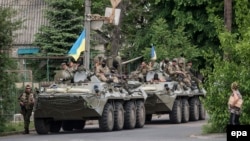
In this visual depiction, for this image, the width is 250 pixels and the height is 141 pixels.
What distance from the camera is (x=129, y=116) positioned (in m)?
28.1

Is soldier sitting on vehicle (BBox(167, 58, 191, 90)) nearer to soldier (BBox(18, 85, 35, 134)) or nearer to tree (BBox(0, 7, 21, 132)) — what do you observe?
soldier (BBox(18, 85, 35, 134))

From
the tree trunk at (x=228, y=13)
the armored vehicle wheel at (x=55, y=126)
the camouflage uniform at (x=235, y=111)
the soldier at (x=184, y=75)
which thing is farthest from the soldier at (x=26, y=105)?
the camouflage uniform at (x=235, y=111)

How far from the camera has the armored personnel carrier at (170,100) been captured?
31.1m

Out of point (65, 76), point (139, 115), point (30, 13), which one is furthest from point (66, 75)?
point (30, 13)

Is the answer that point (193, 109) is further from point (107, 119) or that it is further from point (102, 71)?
point (107, 119)

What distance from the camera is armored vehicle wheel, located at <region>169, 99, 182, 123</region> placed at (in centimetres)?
3181

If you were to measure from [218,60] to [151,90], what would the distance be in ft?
24.6

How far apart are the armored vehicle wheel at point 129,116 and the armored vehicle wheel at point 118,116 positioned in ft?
1.46

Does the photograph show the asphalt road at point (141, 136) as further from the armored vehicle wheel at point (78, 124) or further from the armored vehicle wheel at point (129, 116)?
the armored vehicle wheel at point (78, 124)

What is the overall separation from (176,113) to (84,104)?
22.8ft

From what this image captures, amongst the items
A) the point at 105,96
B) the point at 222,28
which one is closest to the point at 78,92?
the point at 105,96

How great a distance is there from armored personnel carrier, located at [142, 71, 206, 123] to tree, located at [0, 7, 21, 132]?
539 centimetres

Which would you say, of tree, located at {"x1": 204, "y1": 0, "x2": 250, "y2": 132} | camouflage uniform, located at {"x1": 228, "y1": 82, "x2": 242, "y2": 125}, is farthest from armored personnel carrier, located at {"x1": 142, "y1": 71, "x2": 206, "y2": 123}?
camouflage uniform, located at {"x1": 228, "y1": 82, "x2": 242, "y2": 125}

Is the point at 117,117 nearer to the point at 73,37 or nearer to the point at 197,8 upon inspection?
the point at 73,37
